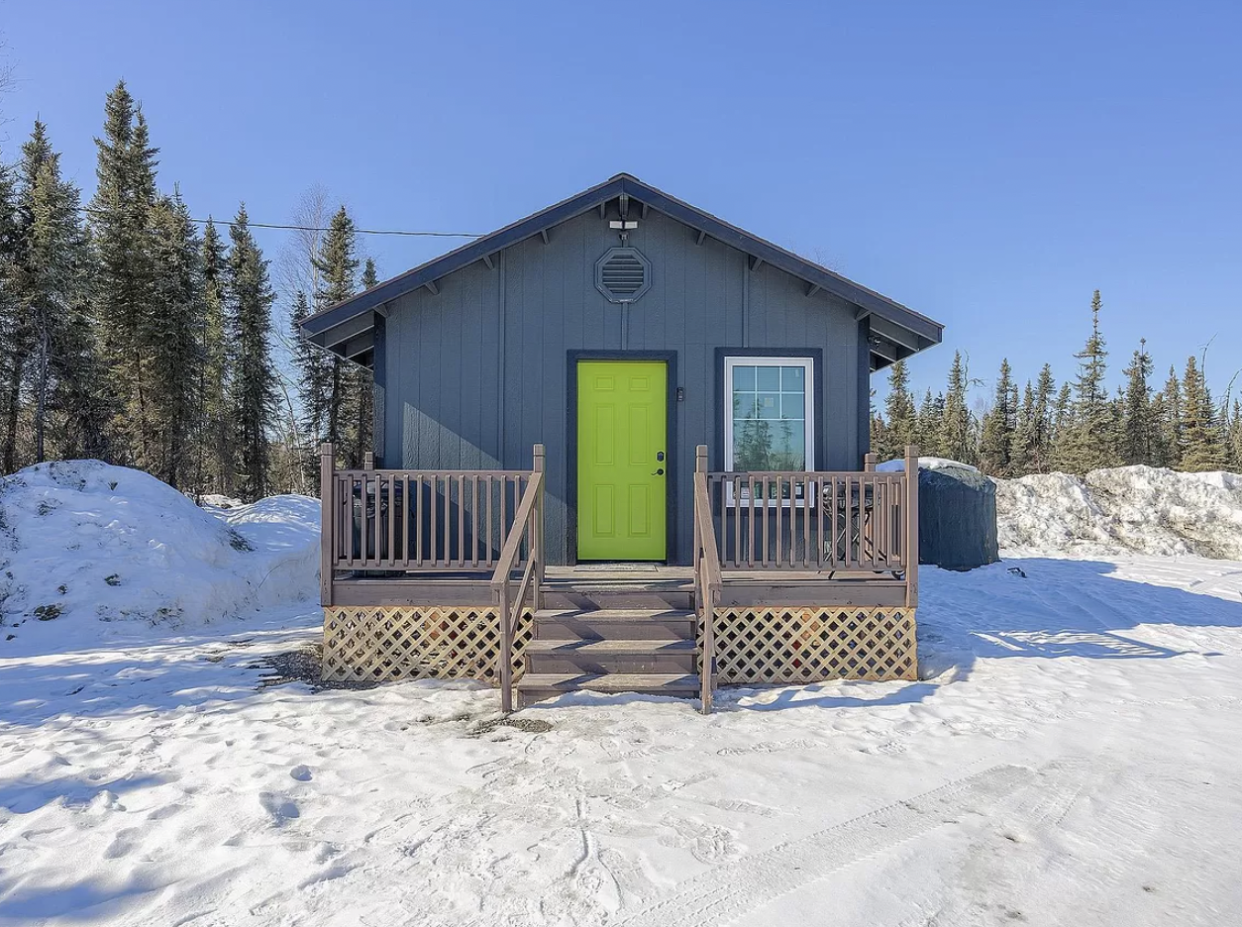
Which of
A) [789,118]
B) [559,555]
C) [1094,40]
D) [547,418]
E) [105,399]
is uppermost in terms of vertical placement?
[789,118]

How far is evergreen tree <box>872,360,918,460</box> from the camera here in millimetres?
35781

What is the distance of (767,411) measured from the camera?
23.4ft

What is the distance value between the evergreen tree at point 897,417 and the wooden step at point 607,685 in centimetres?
3238

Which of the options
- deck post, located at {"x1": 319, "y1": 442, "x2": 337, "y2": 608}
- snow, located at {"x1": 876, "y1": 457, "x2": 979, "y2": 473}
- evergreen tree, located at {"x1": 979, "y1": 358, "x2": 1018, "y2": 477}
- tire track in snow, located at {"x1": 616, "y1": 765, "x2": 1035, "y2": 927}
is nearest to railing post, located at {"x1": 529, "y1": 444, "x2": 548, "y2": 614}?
deck post, located at {"x1": 319, "y1": 442, "x2": 337, "y2": 608}

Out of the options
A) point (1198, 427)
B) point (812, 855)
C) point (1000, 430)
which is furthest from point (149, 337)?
point (1198, 427)

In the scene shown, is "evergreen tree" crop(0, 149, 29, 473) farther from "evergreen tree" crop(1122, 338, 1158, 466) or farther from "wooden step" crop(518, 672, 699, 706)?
"evergreen tree" crop(1122, 338, 1158, 466)

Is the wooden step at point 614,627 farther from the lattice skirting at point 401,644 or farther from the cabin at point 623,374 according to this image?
the cabin at point 623,374

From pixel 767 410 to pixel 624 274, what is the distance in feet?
6.61

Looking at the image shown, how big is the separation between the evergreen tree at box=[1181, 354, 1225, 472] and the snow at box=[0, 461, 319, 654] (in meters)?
33.4

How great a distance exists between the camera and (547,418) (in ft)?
23.2

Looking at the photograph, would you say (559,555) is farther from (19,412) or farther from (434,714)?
(19,412)

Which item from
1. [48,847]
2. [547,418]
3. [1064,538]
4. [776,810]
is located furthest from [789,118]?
[48,847]

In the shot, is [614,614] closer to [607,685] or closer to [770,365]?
[607,685]

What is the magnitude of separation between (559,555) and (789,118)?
14.9m
